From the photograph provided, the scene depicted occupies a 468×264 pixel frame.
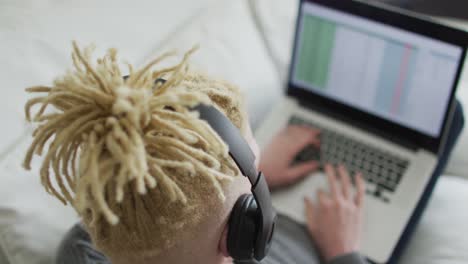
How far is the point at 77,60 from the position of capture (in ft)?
1.82

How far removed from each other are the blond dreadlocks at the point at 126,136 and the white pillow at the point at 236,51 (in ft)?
1.68

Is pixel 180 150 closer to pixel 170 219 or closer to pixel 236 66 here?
pixel 170 219

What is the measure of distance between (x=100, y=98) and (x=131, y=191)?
97mm

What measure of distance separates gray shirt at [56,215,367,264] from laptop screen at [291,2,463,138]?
32cm

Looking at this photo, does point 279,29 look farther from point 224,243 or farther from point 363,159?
point 224,243

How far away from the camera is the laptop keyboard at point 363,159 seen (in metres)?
1.00

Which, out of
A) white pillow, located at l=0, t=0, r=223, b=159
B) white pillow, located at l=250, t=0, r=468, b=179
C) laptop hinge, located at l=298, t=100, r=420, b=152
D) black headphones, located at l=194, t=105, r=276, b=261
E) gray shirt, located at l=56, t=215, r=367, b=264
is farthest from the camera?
white pillow, located at l=250, t=0, r=468, b=179

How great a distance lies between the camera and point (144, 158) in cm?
44

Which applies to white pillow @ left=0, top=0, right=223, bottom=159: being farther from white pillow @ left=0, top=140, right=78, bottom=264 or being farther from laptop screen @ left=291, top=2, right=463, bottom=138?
laptop screen @ left=291, top=2, right=463, bottom=138

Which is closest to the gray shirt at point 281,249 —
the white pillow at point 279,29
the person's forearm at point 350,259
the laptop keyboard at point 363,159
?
the person's forearm at point 350,259

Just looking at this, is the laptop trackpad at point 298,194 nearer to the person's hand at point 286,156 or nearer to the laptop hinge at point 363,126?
the person's hand at point 286,156

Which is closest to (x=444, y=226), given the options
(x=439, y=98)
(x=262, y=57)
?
(x=439, y=98)

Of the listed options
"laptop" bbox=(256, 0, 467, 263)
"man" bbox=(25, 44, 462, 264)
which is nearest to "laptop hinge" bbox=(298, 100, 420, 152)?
"laptop" bbox=(256, 0, 467, 263)

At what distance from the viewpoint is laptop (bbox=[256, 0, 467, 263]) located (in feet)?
3.09
